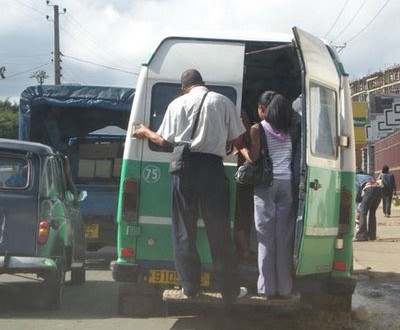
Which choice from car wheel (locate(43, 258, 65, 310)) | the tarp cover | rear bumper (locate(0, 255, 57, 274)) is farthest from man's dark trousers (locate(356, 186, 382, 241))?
rear bumper (locate(0, 255, 57, 274))

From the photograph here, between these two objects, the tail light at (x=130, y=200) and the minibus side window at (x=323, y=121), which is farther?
the tail light at (x=130, y=200)

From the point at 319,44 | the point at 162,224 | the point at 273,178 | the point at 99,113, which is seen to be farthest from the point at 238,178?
the point at 99,113

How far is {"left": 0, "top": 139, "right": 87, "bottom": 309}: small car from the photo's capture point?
7.40 metres

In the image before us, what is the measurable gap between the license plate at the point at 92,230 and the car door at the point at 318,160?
18.7 ft

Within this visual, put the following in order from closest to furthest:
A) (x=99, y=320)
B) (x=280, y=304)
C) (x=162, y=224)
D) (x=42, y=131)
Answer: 1. (x=280, y=304)
2. (x=162, y=224)
3. (x=99, y=320)
4. (x=42, y=131)

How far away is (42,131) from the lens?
41.9 feet

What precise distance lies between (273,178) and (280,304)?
1.10m

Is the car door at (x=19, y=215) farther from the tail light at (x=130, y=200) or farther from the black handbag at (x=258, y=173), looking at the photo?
the black handbag at (x=258, y=173)

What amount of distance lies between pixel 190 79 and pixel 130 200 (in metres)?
1.23

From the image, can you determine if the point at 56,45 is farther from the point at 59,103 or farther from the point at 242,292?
the point at 242,292

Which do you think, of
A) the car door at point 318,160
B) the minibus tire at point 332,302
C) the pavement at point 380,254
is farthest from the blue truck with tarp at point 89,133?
the car door at point 318,160

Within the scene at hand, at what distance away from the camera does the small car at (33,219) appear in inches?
291

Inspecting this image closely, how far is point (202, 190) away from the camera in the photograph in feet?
19.8

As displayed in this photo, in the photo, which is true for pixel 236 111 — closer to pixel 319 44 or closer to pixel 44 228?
pixel 319 44
